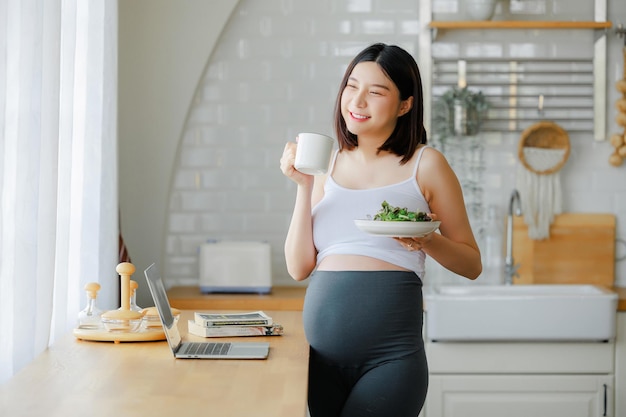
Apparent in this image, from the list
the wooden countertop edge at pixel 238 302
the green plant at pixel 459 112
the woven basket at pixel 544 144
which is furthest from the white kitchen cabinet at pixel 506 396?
the green plant at pixel 459 112

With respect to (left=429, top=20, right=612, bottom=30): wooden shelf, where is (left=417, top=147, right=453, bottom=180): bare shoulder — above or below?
below

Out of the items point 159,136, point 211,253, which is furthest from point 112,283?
point 159,136

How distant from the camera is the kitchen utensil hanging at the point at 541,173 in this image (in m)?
4.21

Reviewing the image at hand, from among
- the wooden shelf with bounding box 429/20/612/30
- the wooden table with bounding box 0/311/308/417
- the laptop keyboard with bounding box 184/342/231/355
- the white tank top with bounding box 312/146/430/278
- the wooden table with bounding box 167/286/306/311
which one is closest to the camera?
the wooden table with bounding box 0/311/308/417

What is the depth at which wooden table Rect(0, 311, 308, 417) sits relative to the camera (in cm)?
177

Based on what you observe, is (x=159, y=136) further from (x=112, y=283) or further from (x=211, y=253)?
(x=112, y=283)

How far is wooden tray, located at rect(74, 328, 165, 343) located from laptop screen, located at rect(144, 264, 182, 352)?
14 centimetres

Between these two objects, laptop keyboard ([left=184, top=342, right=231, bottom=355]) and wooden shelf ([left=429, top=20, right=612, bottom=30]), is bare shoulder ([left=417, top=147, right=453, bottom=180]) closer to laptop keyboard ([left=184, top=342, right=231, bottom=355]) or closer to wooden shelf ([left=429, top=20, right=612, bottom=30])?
laptop keyboard ([left=184, top=342, right=231, bottom=355])

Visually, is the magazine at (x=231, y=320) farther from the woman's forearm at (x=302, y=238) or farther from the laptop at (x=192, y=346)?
the woman's forearm at (x=302, y=238)

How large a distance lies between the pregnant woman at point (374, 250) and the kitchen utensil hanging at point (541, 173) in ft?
6.74

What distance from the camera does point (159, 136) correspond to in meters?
4.18

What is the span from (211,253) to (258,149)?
580mm

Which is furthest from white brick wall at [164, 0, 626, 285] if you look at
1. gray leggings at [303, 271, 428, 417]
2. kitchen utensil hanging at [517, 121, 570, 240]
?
gray leggings at [303, 271, 428, 417]

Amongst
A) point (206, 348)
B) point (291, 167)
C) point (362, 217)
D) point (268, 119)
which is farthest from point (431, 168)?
point (268, 119)
